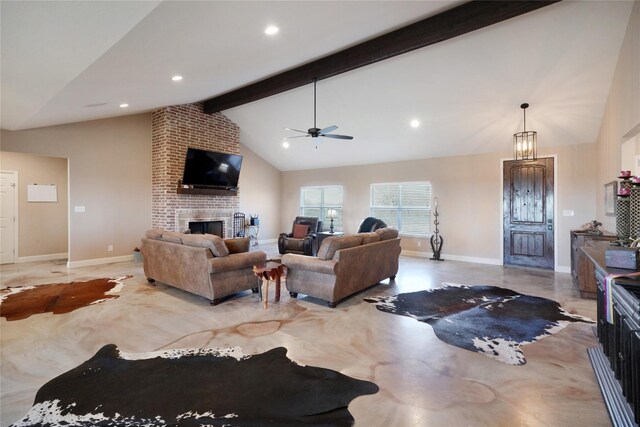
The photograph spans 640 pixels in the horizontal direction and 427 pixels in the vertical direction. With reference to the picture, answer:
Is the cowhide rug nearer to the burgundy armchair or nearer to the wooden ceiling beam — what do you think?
the wooden ceiling beam

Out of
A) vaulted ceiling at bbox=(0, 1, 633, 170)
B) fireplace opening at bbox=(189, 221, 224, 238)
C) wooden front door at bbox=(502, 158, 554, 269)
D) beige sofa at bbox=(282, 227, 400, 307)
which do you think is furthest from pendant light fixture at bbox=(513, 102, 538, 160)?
fireplace opening at bbox=(189, 221, 224, 238)

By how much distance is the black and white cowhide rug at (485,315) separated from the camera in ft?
9.72

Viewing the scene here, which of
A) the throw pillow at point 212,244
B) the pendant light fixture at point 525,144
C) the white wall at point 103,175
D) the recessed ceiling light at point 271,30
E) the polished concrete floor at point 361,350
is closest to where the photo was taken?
the polished concrete floor at point 361,350

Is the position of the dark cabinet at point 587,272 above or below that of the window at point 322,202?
below

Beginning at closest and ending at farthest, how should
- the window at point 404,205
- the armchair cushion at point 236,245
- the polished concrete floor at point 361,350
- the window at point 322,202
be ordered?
1. the polished concrete floor at point 361,350
2. the armchair cushion at point 236,245
3. the window at point 404,205
4. the window at point 322,202

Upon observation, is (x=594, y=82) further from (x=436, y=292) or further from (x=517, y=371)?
(x=517, y=371)

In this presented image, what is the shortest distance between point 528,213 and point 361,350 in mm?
5588

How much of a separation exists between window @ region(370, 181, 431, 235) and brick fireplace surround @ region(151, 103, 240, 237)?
14.6 feet

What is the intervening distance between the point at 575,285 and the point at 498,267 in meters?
1.61

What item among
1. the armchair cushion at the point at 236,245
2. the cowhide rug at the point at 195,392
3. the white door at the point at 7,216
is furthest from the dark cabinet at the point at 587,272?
the white door at the point at 7,216

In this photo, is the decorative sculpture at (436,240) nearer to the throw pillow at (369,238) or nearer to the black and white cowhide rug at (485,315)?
the black and white cowhide rug at (485,315)

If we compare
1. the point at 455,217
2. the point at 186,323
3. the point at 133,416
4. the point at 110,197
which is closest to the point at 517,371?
the point at 133,416

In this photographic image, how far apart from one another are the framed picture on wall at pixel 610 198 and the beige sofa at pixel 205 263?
491 cm

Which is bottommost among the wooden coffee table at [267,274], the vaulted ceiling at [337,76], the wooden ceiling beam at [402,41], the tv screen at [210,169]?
the wooden coffee table at [267,274]
